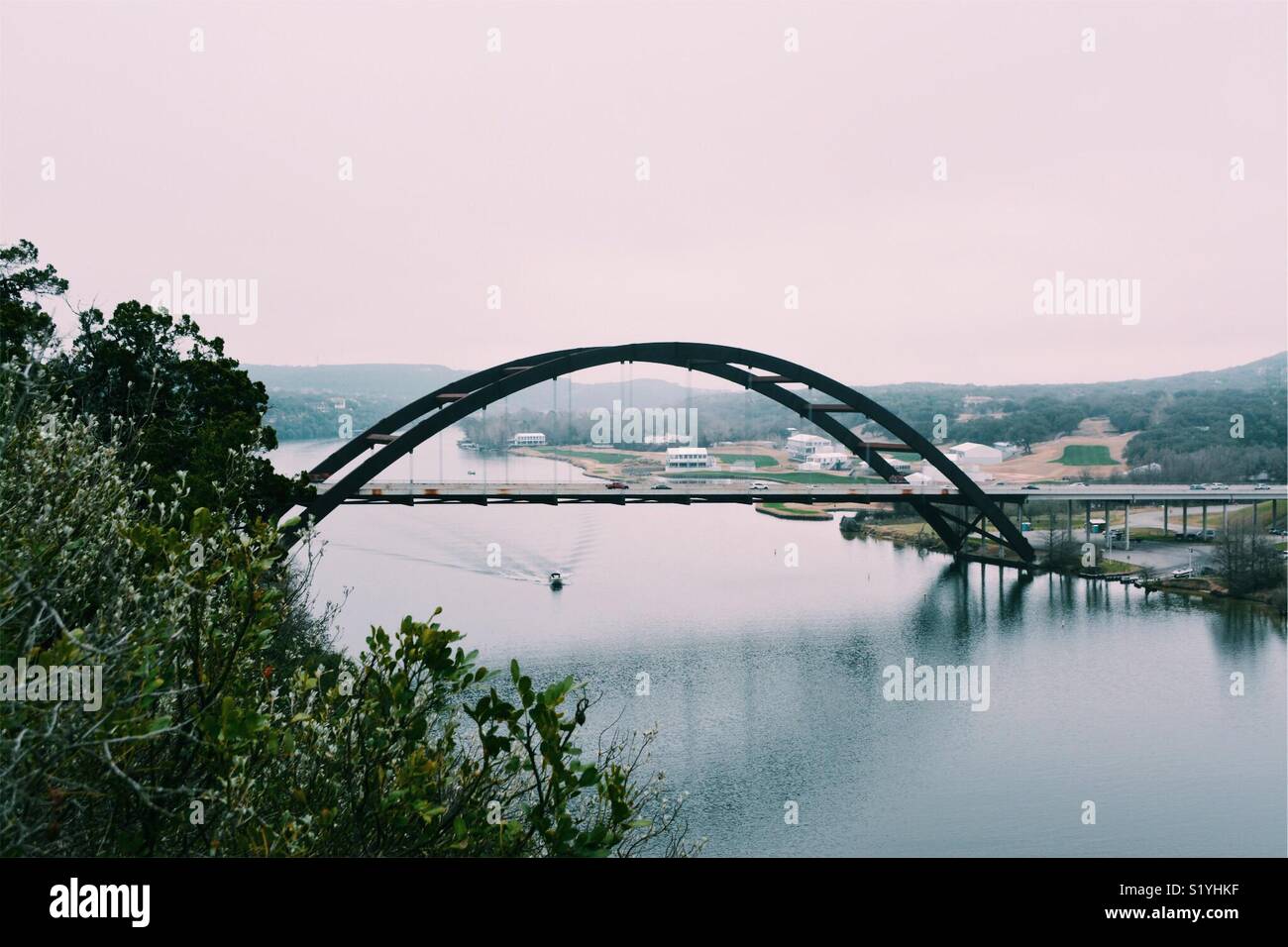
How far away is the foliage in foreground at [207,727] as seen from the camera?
4125 millimetres

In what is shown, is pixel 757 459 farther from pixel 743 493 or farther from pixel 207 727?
pixel 207 727

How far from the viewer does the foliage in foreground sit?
162 inches

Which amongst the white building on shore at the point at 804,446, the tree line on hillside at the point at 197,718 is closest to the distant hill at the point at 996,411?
the white building on shore at the point at 804,446

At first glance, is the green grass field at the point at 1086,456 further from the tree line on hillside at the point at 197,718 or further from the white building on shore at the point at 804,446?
the tree line on hillside at the point at 197,718

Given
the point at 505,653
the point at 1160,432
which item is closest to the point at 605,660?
the point at 505,653

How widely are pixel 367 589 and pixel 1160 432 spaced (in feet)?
192

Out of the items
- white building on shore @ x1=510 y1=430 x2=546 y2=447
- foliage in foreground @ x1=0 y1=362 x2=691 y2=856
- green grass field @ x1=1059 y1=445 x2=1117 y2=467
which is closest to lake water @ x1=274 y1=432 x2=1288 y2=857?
foliage in foreground @ x1=0 y1=362 x2=691 y2=856

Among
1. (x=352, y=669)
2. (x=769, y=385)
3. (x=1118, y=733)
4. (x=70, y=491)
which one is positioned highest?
(x=769, y=385)

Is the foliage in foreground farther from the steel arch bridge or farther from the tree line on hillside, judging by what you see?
the steel arch bridge

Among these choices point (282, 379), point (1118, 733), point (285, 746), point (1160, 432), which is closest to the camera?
point (285, 746)

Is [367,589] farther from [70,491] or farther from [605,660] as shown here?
[70,491]

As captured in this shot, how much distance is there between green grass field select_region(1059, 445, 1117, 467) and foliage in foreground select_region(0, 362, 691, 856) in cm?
7662

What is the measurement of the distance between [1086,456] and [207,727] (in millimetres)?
80104

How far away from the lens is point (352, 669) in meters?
5.32
